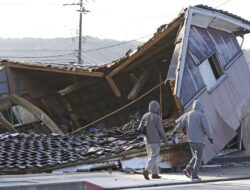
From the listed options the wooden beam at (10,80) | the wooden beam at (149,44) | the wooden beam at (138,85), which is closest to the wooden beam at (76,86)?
the wooden beam at (10,80)

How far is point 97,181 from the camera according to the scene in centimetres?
1259

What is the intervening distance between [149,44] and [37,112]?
542cm

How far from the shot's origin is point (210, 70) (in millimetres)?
19266

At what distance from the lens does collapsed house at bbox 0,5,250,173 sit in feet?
57.7

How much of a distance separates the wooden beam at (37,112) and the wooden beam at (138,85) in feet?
9.87

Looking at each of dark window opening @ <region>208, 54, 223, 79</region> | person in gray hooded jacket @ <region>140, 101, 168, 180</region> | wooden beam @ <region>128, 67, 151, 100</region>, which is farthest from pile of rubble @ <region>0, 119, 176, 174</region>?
dark window opening @ <region>208, 54, 223, 79</region>

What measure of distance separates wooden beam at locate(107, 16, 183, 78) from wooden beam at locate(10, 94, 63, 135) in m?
2.86

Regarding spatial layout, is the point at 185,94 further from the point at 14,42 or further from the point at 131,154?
the point at 14,42

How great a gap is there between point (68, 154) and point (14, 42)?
165181 mm

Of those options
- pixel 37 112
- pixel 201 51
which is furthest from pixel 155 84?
pixel 37 112

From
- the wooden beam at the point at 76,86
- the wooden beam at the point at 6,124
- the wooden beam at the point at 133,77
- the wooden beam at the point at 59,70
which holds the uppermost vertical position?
the wooden beam at the point at 59,70

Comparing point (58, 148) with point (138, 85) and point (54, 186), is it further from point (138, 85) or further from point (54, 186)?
point (54, 186)

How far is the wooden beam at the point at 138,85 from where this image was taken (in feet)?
68.7

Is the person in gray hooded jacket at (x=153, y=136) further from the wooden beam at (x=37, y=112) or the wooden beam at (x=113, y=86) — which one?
the wooden beam at (x=37, y=112)
